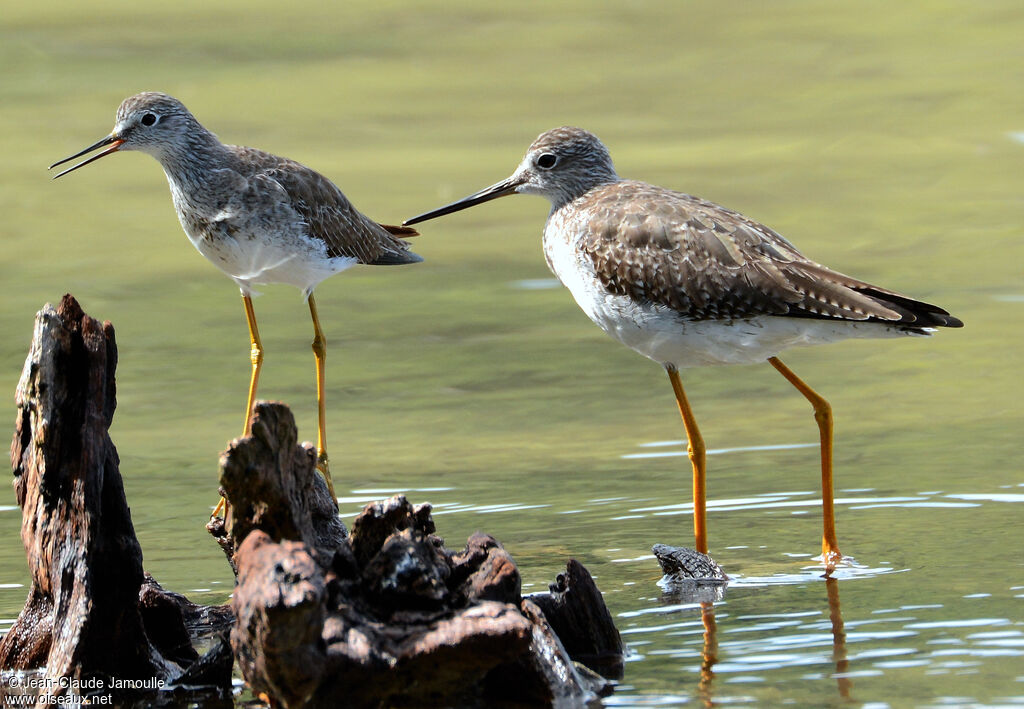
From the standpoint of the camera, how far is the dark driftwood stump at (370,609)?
6.39m

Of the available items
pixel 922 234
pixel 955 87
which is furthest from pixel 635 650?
pixel 955 87

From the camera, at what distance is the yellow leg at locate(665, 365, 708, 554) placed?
9469 mm

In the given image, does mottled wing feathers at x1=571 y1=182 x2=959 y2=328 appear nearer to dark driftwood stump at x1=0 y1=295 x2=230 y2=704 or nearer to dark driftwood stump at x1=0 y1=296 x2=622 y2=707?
dark driftwood stump at x1=0 y1=296 x2=622 y2=707

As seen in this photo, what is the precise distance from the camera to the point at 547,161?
10.9 m

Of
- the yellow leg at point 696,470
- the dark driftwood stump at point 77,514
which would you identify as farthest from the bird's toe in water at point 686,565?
the dark driftwood stump at point 77,514

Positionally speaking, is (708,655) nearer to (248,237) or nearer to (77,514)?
(77,514)

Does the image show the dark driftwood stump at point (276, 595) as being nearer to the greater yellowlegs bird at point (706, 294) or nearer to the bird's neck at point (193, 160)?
the greater yellowlegs bird at point (706, 294)

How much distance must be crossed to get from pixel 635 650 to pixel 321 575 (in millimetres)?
2121

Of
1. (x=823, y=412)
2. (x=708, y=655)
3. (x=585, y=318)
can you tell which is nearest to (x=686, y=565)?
(x=708, y=655)

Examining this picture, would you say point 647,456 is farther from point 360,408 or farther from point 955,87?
point 955,87

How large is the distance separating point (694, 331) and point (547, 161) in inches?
78.8

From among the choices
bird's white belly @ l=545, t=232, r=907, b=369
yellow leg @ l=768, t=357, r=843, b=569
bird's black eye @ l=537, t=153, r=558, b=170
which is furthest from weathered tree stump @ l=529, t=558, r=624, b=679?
bird's black eye @ l=537, t=153, r=558, b=170

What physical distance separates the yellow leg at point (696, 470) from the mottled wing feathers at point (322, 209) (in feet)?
10.2

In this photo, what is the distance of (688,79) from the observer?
→ 27.5m
